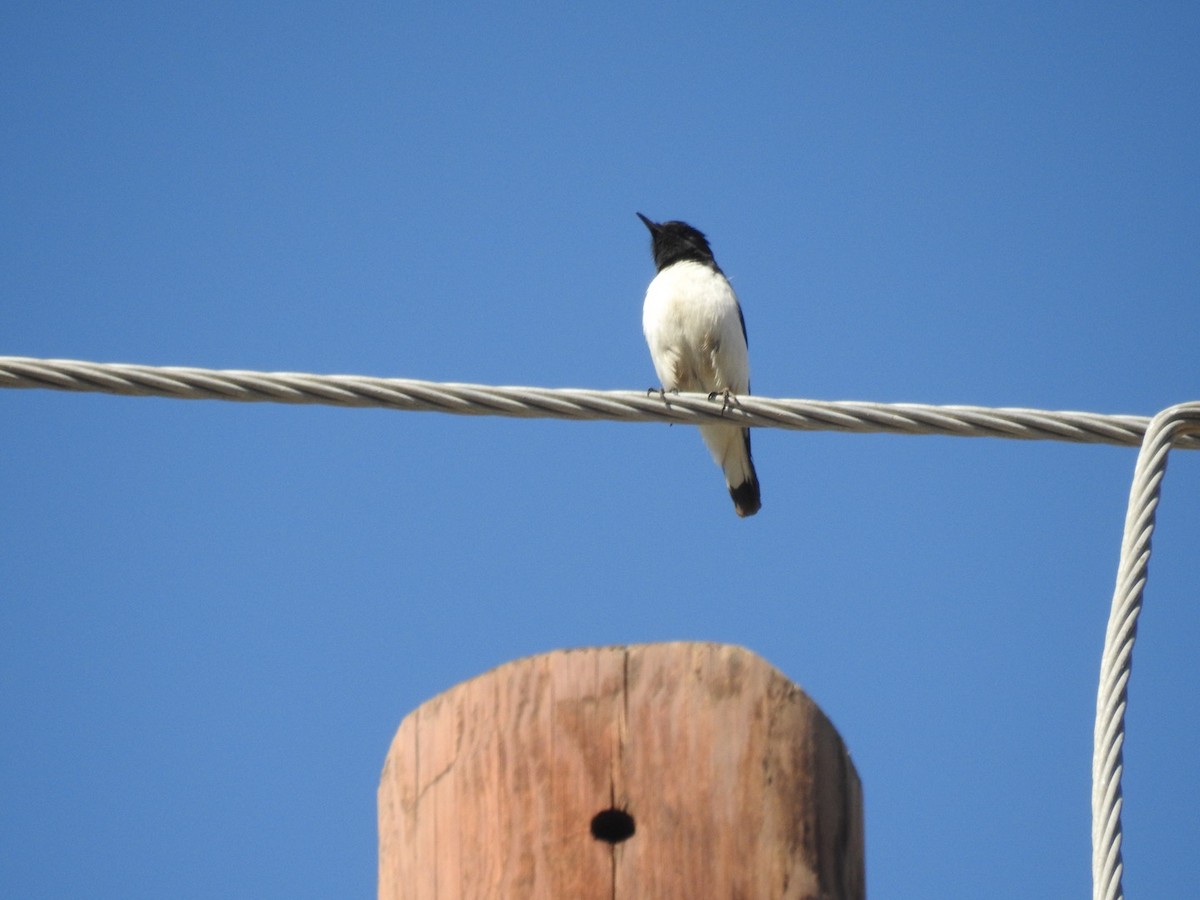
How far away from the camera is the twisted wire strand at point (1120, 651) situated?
218cm

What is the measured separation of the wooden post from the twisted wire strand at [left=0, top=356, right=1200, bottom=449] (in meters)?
1.51

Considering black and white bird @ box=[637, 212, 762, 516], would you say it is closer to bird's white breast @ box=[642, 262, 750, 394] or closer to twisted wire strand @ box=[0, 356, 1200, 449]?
bird's white breast @ box=[642, 262, 750, 394]

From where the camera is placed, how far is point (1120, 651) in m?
2.34

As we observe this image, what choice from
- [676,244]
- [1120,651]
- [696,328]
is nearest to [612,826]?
[1120,651]

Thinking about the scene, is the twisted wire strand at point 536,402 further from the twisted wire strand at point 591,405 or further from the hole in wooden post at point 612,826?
the hole in wooden post at point 612,826

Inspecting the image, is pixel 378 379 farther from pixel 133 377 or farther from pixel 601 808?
pixel 601 808

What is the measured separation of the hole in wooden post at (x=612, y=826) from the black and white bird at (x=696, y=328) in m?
6.99

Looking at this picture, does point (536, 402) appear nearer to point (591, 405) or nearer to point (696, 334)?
point (591, 405)

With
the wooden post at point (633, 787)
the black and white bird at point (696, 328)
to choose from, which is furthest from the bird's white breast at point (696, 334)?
the wooden post at point (633, 787)

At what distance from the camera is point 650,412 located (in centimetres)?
412

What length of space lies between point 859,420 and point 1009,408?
388 millimetres

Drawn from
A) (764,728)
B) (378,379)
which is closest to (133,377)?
(378,379)

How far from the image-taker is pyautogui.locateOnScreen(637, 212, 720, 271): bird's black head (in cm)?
1018

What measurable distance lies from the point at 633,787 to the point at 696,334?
286 inches
